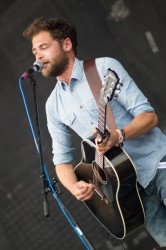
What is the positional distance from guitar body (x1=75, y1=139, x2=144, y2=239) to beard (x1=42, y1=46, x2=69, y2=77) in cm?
41

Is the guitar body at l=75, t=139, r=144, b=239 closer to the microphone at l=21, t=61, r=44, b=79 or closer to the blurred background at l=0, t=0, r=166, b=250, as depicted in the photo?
the microphone at l=21, t=61, r=44, b=79

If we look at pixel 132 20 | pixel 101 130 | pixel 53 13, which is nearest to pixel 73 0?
pixel 53 13

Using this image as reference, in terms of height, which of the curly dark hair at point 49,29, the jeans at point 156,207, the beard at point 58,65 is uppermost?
the curly dark hair at point 49,29

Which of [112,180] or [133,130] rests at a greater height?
[133,130]

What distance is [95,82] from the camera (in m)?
2.10

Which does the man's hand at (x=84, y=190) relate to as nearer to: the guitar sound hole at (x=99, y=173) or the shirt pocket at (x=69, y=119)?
the guitar sound hole at (x=99, y=173)

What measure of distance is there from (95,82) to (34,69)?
334 millimetres

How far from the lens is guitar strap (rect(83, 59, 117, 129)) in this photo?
6.64 ft

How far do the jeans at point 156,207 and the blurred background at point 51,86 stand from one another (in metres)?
1.09

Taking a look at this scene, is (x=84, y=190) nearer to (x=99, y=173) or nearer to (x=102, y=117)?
(x=99, y=173)

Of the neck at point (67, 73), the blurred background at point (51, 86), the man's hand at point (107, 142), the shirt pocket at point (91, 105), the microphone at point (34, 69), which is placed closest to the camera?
the man's hand at point (107, 142)

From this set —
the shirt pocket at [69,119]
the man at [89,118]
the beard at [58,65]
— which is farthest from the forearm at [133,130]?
the beard at [58,65]

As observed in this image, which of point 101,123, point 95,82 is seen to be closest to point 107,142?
point 101,123

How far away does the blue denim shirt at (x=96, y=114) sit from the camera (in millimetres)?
1997
